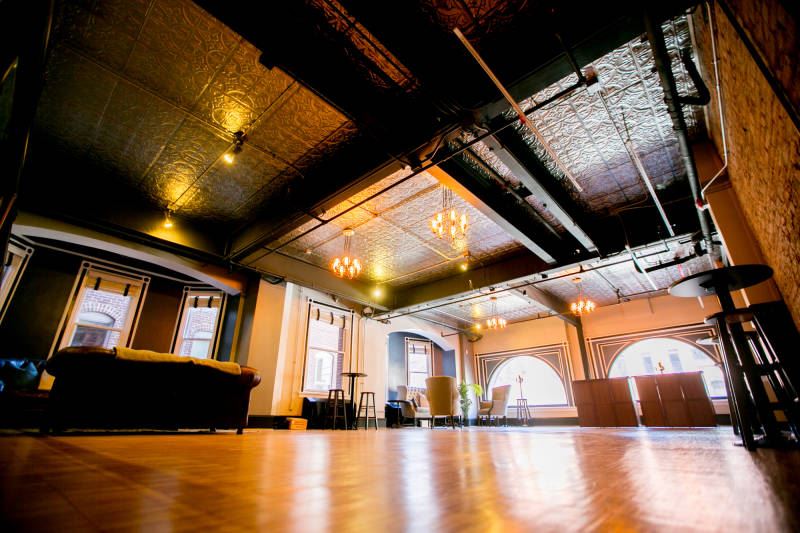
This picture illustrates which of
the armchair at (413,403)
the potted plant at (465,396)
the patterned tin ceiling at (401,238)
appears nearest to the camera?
the patterned tin ceiling at (401,238)

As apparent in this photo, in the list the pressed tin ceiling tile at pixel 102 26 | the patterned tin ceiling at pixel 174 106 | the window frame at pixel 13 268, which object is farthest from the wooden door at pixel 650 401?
the window frame at pixel 13 268

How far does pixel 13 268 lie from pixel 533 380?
43.9 ft

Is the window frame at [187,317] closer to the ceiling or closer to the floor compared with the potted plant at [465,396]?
closer to the ceiling

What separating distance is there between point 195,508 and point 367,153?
4.38 meters

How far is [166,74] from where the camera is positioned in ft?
12.1

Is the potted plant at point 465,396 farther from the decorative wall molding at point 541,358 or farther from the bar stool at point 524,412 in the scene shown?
the bar stool at point 524,412

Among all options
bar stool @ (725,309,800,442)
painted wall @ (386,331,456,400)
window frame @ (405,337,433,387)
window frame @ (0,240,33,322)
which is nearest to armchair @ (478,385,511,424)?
painted wall @ (386,331,456,400)

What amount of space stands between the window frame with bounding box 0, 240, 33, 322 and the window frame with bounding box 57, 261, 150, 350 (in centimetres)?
72

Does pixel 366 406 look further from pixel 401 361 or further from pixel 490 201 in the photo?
pixel 490 201

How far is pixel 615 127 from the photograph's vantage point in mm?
4355

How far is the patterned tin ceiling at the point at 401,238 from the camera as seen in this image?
560 centimetres

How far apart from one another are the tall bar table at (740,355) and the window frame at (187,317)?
25.7 feet

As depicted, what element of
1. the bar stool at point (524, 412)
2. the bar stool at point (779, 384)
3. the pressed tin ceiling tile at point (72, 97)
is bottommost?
the bar stool at point (524, 412)

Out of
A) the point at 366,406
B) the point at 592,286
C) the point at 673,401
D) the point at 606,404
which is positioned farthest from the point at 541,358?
the point at 366,406
